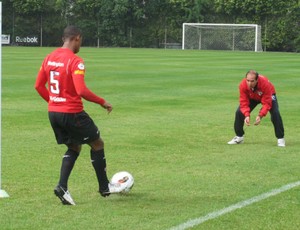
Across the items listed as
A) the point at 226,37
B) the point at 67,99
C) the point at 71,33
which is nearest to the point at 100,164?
the point at 67,99

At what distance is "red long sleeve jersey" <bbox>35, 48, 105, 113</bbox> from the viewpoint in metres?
7.84

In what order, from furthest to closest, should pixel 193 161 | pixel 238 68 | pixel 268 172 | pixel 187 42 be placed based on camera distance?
pixel 187 42 < pixel 238 68 < pixel 193 161 < pixel 268 172

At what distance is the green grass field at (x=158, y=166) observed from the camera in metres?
7.70

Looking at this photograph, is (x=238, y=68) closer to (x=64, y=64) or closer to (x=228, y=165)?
(x=228, y=165)

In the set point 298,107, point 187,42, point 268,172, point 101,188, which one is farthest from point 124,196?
point 187,42

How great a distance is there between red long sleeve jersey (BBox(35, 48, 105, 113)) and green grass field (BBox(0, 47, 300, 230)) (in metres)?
1.06

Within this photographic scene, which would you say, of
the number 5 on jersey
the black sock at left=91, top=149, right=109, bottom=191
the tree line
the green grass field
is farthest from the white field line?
the tree line

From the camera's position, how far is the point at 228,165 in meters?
11.0

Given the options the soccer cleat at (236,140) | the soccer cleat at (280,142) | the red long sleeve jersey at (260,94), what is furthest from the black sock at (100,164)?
the soccer cleat at (280,142)

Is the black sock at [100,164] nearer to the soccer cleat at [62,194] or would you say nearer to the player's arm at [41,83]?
the soccer cleat at [62,194]

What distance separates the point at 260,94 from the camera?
13008 mm

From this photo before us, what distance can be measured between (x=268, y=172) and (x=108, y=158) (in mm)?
2456

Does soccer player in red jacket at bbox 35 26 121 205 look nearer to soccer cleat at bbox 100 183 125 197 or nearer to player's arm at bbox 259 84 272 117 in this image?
soccer cleat at bbox 100 183 125 197

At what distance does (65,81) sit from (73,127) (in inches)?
19.2
